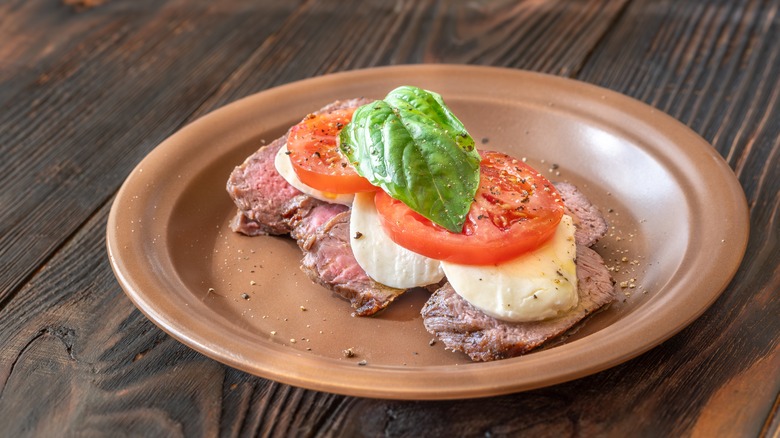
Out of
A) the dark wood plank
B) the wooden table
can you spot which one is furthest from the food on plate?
the dark wood plank

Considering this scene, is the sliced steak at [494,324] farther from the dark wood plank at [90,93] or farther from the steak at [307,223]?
the dark wood plank at [90,93]

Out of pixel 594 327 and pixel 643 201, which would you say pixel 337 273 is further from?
pixel 643 201

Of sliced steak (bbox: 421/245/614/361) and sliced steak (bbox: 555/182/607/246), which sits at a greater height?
sliced steak (bbox: 421/245/614/361)

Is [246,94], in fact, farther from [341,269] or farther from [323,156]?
[341,269]

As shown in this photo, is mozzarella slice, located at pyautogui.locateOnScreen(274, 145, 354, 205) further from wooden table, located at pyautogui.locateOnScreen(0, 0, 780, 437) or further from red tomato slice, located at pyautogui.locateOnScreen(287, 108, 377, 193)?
wooden table, located at pyautogui.locateOnScreen(0, 0, 780, 437)

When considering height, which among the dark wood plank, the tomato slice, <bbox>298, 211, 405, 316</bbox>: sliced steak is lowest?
the dark wood plank

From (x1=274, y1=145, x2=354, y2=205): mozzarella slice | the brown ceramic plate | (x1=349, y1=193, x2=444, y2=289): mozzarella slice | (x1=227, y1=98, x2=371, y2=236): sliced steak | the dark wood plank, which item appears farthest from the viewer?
the dark wood plank
